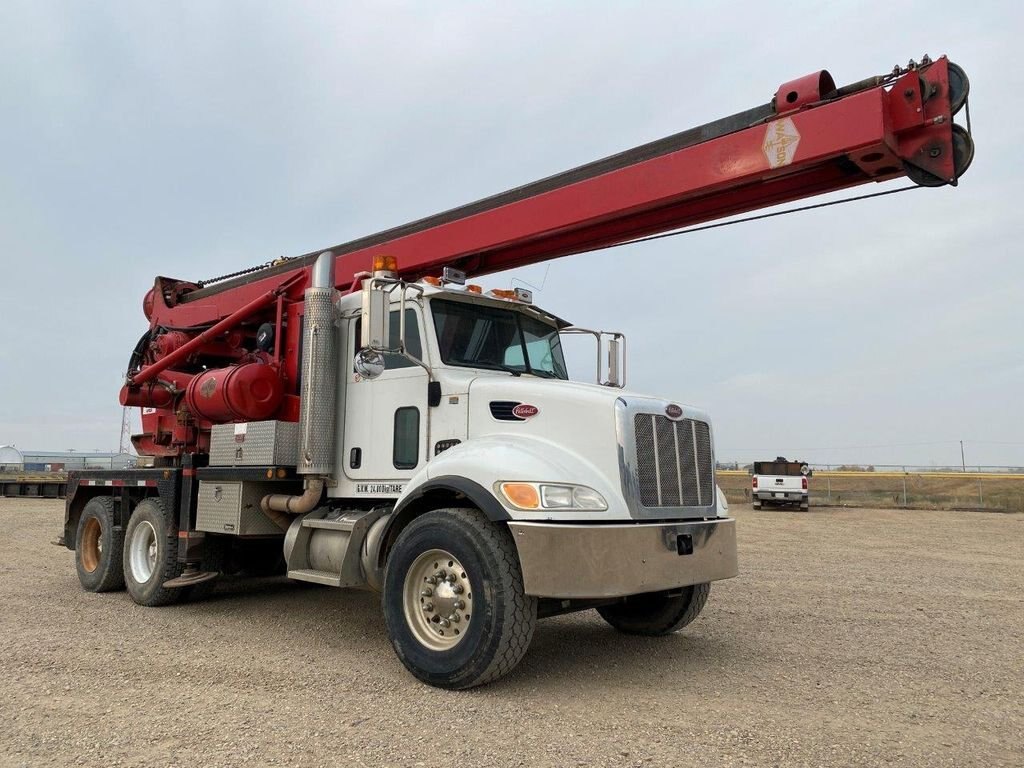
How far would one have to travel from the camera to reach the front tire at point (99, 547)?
8.88 metres

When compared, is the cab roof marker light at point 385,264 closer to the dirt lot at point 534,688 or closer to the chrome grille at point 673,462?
the chrome grille at point 673,462

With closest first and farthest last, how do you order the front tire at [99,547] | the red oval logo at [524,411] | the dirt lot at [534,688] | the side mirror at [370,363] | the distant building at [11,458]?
the dirt lot at [534,688]
the red oval logo at [524,411]
the side mirror at [370,363]
the front tire at [99,547]
the distant building at [11,458]

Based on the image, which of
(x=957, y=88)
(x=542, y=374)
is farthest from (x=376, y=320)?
(x=957, y=88)

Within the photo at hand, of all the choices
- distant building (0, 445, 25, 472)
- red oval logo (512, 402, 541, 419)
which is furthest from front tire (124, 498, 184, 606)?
distant building (0, 445, 25, 472)

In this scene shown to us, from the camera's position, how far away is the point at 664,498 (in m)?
5.43

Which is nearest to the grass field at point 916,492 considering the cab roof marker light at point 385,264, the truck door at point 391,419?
the truck door at point 391,419

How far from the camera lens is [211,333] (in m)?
8.43

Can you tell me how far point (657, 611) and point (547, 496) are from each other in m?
2.31

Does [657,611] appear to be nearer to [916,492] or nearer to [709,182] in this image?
[709,182]

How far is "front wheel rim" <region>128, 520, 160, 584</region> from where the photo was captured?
27.8 ft

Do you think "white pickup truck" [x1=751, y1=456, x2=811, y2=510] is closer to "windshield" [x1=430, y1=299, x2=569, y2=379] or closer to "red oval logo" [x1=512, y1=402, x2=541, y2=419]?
"windshield" [x1=430, y1=299, x2=569, y2=379]

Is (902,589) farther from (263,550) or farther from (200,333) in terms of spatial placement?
(200,333)

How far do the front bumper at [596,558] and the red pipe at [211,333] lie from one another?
4.41 metres

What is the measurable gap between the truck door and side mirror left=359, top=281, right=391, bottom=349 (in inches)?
23.5
